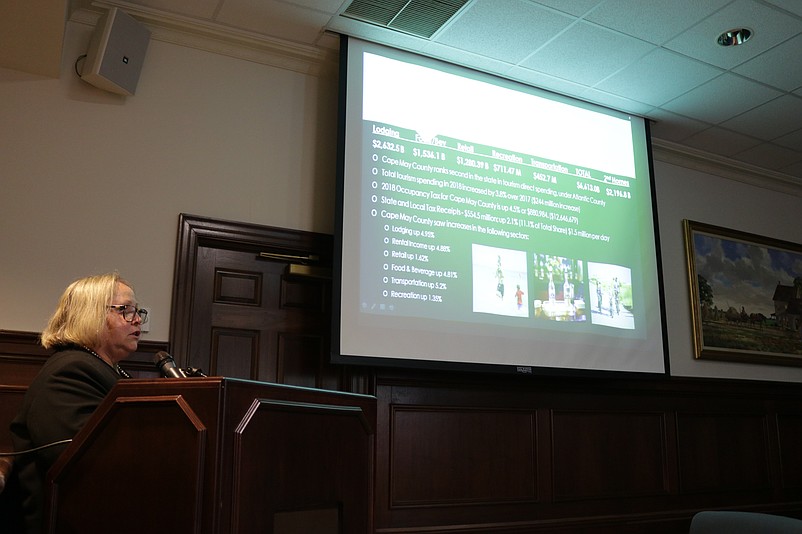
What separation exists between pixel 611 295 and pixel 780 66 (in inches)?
67.6

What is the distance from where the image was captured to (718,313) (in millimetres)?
5270

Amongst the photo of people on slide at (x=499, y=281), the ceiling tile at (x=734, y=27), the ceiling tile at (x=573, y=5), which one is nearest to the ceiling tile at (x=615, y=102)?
the ceiling tile at (x=734, y=27)

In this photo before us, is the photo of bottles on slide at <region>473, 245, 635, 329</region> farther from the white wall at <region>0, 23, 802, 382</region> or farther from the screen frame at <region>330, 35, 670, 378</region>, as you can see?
the white wall at <region>0, 23, 802, 382</region>

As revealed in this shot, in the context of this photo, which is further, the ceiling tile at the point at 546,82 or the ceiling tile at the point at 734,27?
the ceiling tile at the point at 546,82

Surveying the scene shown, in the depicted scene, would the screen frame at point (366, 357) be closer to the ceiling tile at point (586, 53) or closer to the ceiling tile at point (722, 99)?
the ceiling tile at point (586, 53)

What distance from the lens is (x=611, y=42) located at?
4.02m

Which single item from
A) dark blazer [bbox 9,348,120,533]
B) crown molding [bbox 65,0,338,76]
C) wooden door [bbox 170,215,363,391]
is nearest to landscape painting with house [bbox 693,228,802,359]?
wooden door [bbox 170,215,363,391]

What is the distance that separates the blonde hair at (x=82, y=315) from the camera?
219cm

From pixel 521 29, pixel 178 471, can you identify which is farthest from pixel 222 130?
pixel 178 471

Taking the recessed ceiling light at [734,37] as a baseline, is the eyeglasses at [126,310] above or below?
below

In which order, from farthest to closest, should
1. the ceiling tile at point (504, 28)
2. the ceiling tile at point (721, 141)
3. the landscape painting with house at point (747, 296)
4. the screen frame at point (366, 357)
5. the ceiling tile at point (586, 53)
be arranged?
the landscape painting with house at point (747, 296)
the ceiling tile at point (721, 141)
the ceiling tile at point (586, 53)
the ceiling tile at point (504, 28)
the screen frame at point (366, 357)

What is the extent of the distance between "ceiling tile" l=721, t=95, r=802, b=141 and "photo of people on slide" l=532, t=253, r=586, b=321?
5.63 feet

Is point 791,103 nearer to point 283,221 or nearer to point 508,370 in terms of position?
point 508,370

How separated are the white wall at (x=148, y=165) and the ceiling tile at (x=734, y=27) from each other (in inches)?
82.5
